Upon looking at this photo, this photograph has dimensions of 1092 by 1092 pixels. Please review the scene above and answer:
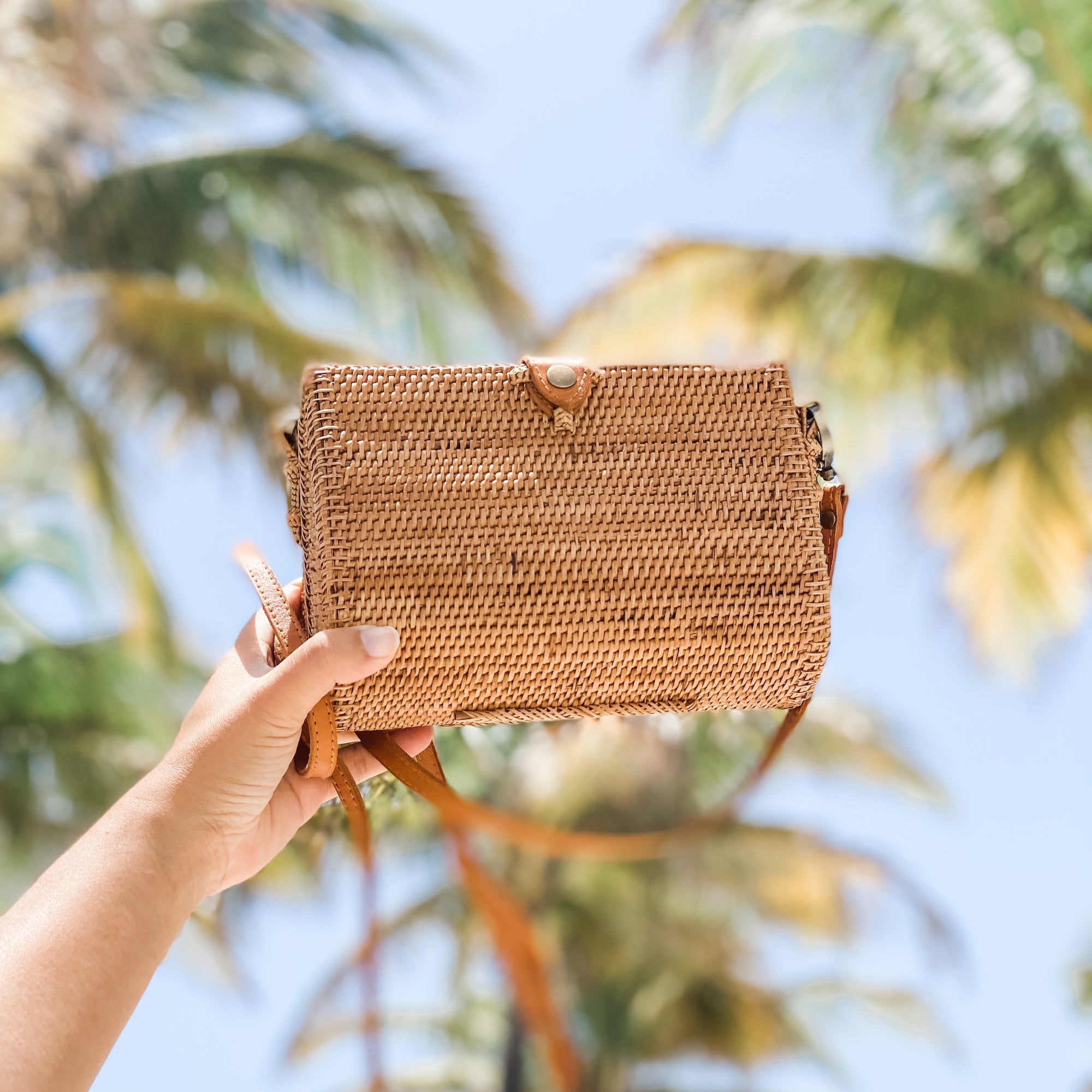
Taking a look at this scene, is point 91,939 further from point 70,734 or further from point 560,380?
point 70,734

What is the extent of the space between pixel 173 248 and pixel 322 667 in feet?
14.4

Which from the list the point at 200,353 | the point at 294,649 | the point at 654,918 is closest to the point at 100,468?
the point at 200,353

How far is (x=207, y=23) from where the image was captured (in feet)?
18.6

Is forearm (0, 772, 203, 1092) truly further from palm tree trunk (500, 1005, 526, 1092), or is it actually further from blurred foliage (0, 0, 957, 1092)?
palm tree trunk (500, 1005, 526, 1092)

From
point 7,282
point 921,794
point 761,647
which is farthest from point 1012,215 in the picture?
point 761,647

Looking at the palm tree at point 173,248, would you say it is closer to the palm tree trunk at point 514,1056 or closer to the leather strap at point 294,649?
the leather strap at point 294,649

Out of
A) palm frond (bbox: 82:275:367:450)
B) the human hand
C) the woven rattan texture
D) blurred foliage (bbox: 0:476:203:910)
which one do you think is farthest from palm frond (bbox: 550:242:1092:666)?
the human hand

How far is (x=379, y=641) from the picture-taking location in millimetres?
977

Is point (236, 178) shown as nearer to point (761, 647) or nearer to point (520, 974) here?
point (520, 974)

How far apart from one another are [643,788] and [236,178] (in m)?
3.65

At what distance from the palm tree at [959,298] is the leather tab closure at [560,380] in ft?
10.7

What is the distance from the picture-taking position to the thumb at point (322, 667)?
97cm

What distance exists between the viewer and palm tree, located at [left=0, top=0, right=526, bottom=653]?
13.1 feet

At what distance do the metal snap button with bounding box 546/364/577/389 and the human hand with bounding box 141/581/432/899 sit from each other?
0.88 feet
